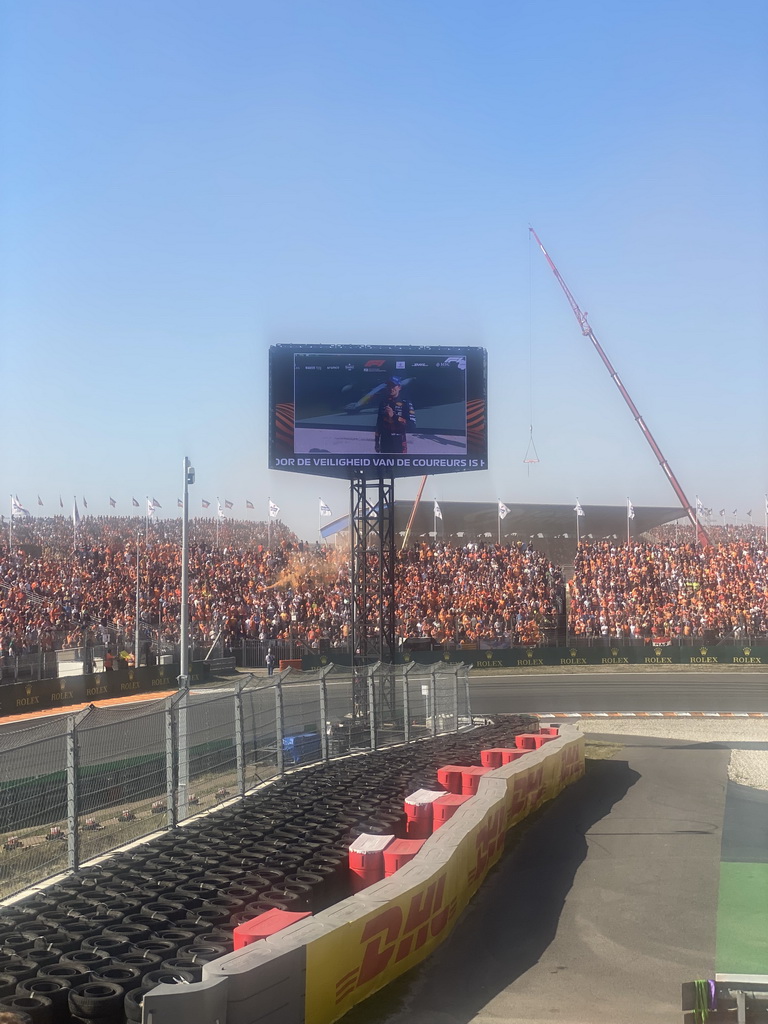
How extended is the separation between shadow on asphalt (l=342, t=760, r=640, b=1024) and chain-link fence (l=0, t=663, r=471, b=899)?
3.63 m

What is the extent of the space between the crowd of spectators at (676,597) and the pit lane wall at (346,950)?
37.7 m

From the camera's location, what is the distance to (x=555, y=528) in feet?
232

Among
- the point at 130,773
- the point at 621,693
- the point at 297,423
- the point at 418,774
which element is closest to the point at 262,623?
the point at 621,693

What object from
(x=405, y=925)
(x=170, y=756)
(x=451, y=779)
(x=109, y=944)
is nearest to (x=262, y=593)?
(x=451, y=779)

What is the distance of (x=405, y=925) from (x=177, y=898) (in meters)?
2.06

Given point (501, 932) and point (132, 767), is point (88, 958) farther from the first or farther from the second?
point (132, 767)

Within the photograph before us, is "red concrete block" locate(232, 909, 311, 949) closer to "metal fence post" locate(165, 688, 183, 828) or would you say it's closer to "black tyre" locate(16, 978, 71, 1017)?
"black tyre" locate(16, 978, 71, 1017)

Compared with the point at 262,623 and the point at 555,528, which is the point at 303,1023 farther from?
the point at 555,528

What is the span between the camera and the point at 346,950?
6.99 meters

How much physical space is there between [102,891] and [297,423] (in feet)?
51.6

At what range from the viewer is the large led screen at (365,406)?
23531 mm

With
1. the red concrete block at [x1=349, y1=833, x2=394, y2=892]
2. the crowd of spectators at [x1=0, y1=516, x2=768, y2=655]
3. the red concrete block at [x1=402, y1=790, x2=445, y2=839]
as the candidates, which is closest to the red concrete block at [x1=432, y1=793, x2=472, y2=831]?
the red concrete block at [x1=402, y1=790, x2=445, y2=839]

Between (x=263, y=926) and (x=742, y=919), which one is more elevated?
(x=263, y=926)

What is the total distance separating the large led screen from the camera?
23531mm
